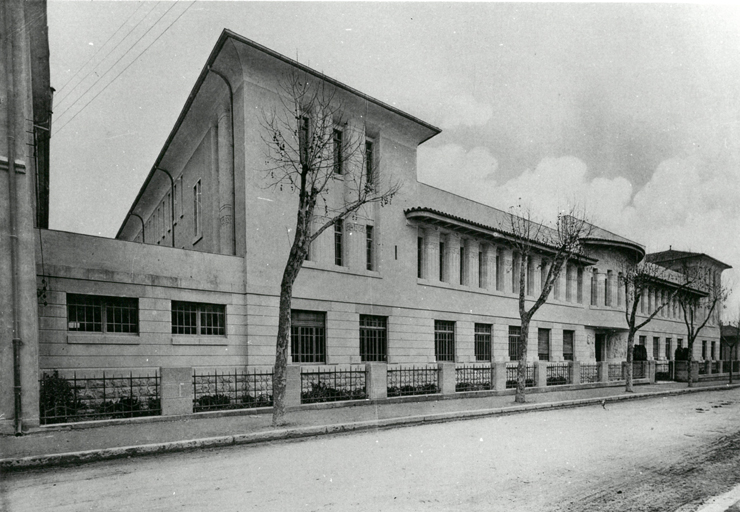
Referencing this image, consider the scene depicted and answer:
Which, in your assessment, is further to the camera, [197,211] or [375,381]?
[197,211]

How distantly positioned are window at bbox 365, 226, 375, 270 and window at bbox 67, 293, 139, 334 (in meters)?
9.46

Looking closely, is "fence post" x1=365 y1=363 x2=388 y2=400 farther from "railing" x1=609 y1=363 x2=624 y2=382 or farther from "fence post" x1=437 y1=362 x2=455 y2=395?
"railing" x1=609 y1=363 x2=624 y2=382

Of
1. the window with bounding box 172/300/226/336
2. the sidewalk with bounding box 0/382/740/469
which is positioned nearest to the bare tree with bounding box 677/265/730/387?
the sidewalk with bounding box 0/382/740/469

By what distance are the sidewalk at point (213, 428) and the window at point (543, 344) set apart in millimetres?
12784

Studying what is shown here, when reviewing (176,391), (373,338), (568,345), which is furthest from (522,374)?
(568,345)

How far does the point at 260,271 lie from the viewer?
17.2m

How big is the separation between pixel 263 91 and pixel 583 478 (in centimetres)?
1544

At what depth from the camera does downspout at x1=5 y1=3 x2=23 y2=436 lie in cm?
989

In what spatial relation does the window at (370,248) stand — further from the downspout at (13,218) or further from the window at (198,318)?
the downspout at (13,218)

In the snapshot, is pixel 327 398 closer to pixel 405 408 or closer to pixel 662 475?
pixel 405 408

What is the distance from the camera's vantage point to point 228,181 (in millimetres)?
18438

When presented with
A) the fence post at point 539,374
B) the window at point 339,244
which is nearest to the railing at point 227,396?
the window at point 339,244

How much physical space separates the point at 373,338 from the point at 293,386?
286 inches

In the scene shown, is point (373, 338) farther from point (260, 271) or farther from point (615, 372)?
point (615, 372)
